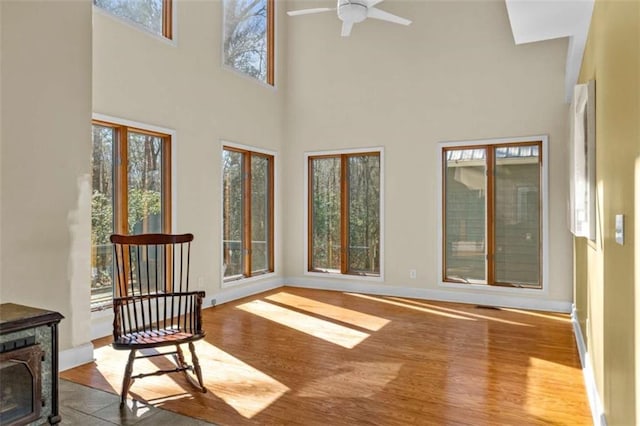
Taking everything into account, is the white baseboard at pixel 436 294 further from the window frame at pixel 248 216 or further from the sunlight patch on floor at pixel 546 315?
the window frame at pixel 248 216

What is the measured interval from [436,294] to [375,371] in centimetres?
290

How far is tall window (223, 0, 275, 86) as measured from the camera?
612cm

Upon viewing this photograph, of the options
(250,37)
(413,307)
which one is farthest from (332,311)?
(250,37)

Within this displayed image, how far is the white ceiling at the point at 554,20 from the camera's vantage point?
309 centimetres

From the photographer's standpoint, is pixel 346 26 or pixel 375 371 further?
pixel 346 26

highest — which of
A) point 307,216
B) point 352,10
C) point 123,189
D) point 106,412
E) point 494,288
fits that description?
point 352,10

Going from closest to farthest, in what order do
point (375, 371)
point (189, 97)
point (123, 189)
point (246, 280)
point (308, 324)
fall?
point (375, 371), point (123, 189), point (308, 324), point (189, 97), point (246, 280)

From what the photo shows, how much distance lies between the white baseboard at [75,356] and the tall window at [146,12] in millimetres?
3229

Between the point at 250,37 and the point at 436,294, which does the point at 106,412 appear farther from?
the point at 250,37

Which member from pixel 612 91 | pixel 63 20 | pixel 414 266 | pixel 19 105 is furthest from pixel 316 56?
pixel 612 91

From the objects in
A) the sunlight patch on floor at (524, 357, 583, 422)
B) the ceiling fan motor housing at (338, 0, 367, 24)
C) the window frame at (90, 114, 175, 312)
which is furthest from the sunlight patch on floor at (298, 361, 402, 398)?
the ceiling fan motor housing at (338, 0, 367, 24)

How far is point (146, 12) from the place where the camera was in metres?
4.91

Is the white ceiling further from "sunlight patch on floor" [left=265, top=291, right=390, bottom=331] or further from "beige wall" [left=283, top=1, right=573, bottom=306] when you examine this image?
"sunlight patch on floor" [left=265, top=291, right=390, bottom=331]

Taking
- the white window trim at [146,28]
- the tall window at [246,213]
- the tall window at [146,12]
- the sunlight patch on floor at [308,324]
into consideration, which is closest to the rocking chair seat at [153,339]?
the sunlight patch on floor at [308,324]
